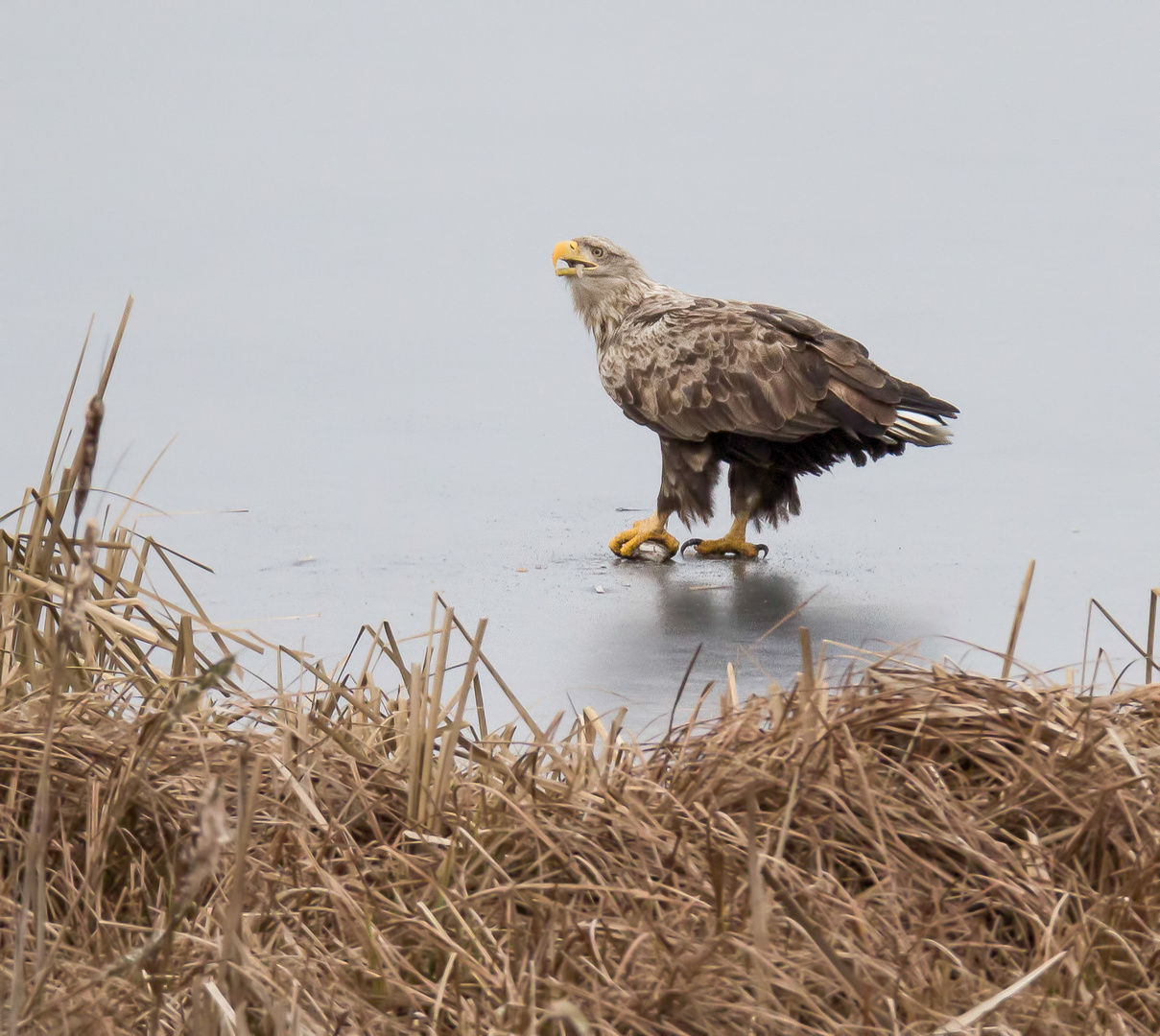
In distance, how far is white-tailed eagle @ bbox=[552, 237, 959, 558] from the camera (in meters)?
5.24

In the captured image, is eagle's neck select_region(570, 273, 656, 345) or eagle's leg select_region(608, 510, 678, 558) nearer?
eagle's leg select_region(608, 510, 678, 558)

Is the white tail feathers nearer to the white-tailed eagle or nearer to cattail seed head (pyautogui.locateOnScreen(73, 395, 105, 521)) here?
the white-tailed eagle

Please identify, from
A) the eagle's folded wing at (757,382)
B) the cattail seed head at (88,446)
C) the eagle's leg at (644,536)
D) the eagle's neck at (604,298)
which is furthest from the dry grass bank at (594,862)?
the eagle's neck at (604,298)

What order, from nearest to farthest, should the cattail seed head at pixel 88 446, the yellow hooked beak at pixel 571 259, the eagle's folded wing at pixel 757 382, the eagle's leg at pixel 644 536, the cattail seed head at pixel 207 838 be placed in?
the cattail seed head at pixel 207 838, the cattail seed head at pixel 88 446, the eagle's folded wing at pixel 757 382, the eagle's leg at pixel 644 536, the yellow hooked beak at pixel 571 259

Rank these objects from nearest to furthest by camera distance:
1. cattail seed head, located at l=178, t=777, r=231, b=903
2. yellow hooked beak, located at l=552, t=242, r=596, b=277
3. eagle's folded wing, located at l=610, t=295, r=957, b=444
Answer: cattail seed head, located at l=178, t=777, r=231, b=903 → eagle's folded wing, located at l=610, t=295, r=957, b=444 → yellow hooked beak, located at l=552, t=242, r=596, b=277

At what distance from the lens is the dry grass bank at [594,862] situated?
196 cm

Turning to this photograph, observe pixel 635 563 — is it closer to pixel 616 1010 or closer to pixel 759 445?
pixel 759 445

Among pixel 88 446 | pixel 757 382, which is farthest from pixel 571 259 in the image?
pixel 88 446

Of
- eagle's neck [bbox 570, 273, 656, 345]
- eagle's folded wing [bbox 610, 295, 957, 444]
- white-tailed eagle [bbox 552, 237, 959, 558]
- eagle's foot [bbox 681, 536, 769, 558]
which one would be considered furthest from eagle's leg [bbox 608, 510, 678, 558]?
eagle's neck [bbox 570, 273, 656, 345]

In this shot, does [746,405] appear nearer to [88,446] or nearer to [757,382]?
[757,382]

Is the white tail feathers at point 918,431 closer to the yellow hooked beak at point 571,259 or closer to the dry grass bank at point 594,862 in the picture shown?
the yellow hooked beak at point 571,259

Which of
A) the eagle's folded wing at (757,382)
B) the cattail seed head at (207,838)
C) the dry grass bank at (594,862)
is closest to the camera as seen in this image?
the cattail seed head at (207,838)

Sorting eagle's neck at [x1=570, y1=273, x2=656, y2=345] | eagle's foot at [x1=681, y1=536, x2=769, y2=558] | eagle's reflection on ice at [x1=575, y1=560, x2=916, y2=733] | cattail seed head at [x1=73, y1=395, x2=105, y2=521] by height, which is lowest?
eagle's reflection on ice at [x1=575, y1=560, x2=916, y2=733]

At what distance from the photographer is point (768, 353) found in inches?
213
